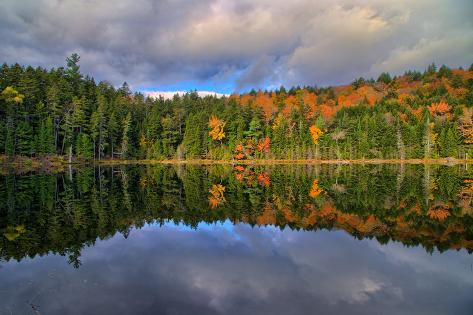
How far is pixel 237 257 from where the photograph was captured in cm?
1248

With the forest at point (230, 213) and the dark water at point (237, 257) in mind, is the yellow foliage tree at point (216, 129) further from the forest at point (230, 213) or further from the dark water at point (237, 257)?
the dark water at point (237, 257)

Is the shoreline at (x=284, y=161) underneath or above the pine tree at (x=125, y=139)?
underneath

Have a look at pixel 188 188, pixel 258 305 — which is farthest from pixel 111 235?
pixel 188 188

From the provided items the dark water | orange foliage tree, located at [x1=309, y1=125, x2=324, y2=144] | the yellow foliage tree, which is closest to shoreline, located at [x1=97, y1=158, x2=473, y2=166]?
orange foliage tree, located at [x1=309, y1=125, x2=324, y2=144]

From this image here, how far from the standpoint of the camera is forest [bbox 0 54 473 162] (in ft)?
237

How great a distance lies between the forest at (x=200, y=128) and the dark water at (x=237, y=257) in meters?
54.5

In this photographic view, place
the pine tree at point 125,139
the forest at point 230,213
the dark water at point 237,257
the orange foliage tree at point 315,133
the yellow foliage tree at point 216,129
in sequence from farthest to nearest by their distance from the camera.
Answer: the orange foliage tree at point 315,133, the yellow foliage tree at point 216,129, the pine tree at point 125,139, the forest at point 230,213, the dark water at point 237,257

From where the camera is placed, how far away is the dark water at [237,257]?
8.75 metres

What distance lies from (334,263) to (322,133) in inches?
3261

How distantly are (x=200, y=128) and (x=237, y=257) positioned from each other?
3220 inches

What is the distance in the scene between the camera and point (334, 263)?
38.3 ft

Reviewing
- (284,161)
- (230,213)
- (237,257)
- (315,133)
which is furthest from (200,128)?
(237,257)

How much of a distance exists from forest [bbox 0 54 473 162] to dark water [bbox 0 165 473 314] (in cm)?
5447

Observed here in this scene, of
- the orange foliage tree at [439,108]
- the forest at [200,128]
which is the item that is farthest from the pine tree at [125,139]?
the orange foliage tree at [439,108]
